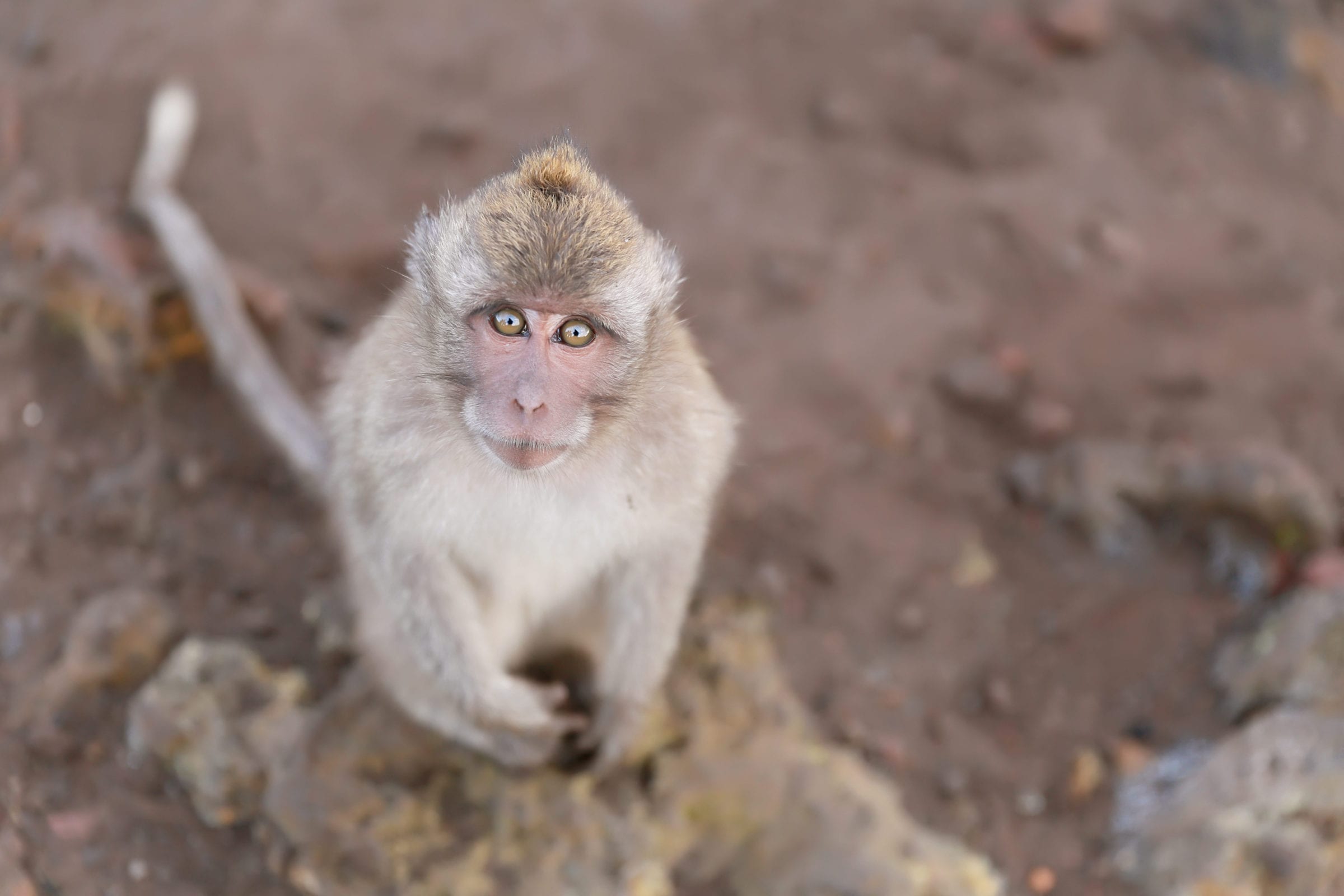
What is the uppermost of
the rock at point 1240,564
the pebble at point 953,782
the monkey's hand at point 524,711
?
the rock at point 1240,564

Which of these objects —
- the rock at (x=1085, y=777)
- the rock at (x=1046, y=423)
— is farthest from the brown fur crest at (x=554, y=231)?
the rock at (x=1046, y=423)

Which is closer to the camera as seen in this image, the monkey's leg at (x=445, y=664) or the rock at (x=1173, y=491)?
the monkey's leg at (x=445, y=664)

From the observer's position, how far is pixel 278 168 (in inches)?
214

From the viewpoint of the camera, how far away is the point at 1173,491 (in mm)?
4711

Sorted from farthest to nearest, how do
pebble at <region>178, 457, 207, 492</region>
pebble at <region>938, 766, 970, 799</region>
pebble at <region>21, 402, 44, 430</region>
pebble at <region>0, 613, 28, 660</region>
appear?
pebble at <region>178, 457, 207, 492</region>, pebble at <region>21, 402, 44, 430</region>, pebble at <region>938, 766, 970, 799</region>, pebble at <region>0, 613, 28, 660</region>

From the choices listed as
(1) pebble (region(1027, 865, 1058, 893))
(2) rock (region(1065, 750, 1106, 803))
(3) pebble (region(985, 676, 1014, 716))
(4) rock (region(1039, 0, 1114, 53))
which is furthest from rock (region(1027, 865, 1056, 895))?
(4) rock (region(1039, 0, 1114, 53))

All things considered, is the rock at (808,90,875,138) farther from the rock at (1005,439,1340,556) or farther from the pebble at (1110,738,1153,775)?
the pebble at (1110,738,1153,775)

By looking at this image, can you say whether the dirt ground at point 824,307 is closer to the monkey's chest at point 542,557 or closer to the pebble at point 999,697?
the pebble at point 999,697

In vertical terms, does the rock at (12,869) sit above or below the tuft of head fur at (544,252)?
below

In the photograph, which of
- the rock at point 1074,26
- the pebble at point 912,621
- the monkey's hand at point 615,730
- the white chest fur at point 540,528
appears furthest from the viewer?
the rock at point 1074,26

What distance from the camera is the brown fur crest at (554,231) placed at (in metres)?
2.57

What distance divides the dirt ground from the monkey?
0.88m

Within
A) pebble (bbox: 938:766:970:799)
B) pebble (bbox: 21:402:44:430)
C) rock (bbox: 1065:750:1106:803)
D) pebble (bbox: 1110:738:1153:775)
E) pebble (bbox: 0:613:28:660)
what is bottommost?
pebble (bbox: 0:613:28:660)

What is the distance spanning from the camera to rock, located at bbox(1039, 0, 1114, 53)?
678 centimetres
